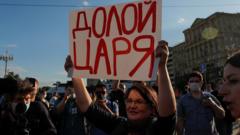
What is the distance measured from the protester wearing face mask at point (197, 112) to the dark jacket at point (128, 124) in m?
2.36

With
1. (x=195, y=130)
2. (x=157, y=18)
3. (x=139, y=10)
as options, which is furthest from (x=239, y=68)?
(x=195, y=130)

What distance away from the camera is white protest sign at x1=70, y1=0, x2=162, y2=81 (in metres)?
2.89

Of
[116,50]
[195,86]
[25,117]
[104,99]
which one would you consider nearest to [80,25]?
[116,50]

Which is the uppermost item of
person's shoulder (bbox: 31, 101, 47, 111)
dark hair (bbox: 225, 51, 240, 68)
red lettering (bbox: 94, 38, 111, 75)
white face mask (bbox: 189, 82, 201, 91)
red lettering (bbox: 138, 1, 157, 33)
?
red lettering (bbox: 138, 1, 157, 33)

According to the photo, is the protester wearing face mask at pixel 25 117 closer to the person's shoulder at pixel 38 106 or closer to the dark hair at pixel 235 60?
the person's shoulder at pixel 38 106

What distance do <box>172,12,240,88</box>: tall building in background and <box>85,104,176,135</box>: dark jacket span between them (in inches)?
2970

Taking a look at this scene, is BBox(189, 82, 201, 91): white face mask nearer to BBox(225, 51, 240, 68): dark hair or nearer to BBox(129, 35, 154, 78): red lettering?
BBox(129, 35, 154, 78): red lettering

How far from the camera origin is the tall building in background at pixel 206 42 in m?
84.7

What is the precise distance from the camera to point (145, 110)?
281cm

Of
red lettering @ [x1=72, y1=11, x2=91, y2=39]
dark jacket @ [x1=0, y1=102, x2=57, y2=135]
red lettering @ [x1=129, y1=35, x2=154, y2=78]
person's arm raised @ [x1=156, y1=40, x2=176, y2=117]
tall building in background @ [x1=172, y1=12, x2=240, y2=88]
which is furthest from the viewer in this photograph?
tall building in background @ [x1=172, y1=12, x2=240, y2=88]

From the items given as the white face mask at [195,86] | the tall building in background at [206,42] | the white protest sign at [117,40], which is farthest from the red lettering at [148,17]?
the tall building in background at [206,42]

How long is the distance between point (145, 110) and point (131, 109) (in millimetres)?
111

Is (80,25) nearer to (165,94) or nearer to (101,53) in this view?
(101,53)

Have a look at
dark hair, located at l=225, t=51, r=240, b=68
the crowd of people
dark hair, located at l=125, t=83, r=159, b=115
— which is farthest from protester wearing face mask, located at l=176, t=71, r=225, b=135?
dark hair, located at l=225, t=51, r=240, b=68
